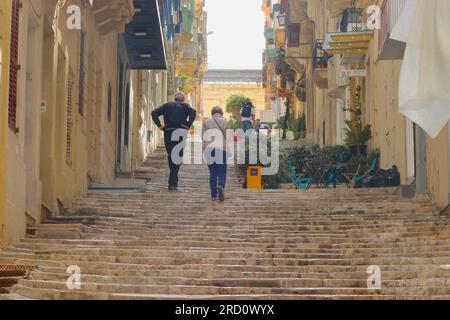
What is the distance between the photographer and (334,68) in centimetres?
3116

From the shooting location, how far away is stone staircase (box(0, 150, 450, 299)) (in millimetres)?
9688

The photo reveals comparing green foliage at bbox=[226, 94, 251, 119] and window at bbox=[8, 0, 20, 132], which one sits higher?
green foliage at bbox=[226, 94, 251, 119]

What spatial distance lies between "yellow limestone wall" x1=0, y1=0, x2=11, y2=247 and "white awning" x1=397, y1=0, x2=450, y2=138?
3.74 m

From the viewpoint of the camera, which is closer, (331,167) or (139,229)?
(139,229)

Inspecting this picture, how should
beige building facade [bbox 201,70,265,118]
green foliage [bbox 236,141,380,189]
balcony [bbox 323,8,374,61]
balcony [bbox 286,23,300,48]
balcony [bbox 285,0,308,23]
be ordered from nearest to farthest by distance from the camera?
1. green foliage [bbox 236,141,380,189]
2. balcony [bbox 323,8,374,61]
3. balcony [bbox 285,0,308,23]
4. balcony [bbox 286,23,300,48]
5. beige building facade [bbox 201,70,265,118]

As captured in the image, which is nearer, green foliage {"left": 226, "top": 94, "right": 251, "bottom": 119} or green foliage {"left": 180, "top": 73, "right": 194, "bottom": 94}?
green foliage {"left": 180, "top": 73, "right": 194, "bottom": 94}

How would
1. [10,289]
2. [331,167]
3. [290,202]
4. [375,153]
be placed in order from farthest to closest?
[375,153] → [331,167] → [290,202] → [10,289]

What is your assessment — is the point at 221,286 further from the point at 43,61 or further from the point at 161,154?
the point at 161,154

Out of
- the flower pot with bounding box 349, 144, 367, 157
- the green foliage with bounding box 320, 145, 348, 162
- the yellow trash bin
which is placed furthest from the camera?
the flower pot with bounding box 349, 144, 367, 157
